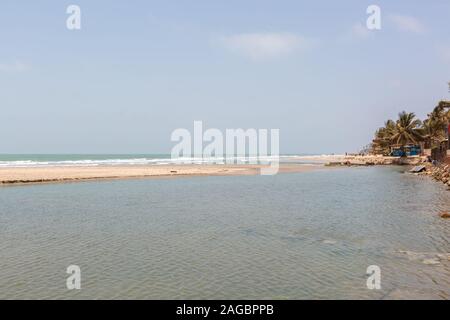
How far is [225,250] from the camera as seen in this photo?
47.4 ft

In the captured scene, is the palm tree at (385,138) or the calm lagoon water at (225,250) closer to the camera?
the calm lagoon water at (225,250)

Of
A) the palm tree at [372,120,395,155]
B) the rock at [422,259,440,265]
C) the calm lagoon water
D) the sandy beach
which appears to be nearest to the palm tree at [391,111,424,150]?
the palm tree at [372,120,395,155]

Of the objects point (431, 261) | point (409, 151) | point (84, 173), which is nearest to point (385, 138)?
point (409, 151)

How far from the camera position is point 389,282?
35.0ft

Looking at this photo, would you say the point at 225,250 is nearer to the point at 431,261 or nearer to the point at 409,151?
the point at 431,261

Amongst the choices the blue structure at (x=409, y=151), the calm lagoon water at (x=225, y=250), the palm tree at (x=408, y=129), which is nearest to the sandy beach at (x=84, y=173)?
the calm lagoon water at (x=225, y=250)

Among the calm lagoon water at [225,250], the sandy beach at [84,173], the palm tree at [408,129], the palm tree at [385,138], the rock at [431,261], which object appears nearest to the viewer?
the calm lagoon water at [225,250]

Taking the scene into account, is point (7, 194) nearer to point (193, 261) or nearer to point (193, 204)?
point (193, 204)

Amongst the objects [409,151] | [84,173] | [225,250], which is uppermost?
[409,151]

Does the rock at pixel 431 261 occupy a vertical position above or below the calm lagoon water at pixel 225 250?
above

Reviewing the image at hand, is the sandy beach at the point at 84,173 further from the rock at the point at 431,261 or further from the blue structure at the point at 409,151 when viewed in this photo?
the blue structure at the point at 409,151

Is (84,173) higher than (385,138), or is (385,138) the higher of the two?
(385,138)

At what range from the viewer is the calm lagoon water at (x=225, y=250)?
1032 cm
